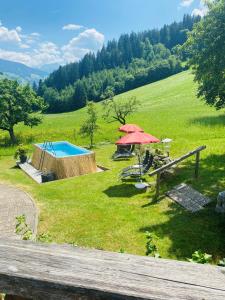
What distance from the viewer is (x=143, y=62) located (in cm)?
16838

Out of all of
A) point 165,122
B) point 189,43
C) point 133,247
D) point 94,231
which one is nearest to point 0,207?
point 94,231

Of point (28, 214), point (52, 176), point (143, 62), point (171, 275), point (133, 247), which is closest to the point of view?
point (171, 275)

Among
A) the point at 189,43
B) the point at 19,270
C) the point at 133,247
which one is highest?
the point at 189,43

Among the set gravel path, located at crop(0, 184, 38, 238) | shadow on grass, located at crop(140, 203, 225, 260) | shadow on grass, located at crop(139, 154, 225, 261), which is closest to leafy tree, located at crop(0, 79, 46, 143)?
gravel path, located at crop(0, 184, 38, 238)

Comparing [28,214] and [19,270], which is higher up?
[19,270]

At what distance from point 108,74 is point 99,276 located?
6048 inches

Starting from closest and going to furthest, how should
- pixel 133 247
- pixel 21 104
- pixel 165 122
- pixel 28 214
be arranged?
1. pixel 133 247
2. pixel 28 214
3. pixel 21 104
4. pixel 165 122

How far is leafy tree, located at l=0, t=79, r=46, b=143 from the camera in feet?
141

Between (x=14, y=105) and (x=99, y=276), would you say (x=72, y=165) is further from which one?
(x=14, y=105)

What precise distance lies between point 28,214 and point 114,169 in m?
9.93

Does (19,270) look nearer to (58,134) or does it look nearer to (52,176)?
(52,176)

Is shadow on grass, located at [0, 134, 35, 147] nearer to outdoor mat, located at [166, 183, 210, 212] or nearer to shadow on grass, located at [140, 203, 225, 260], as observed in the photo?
outdoor mat, located at [166, 183, 210, 212]

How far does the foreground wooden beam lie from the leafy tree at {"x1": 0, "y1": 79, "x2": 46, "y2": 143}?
141 feet

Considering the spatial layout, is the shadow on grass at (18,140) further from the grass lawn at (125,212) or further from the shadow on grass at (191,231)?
the shadow on grass at (191,231)
